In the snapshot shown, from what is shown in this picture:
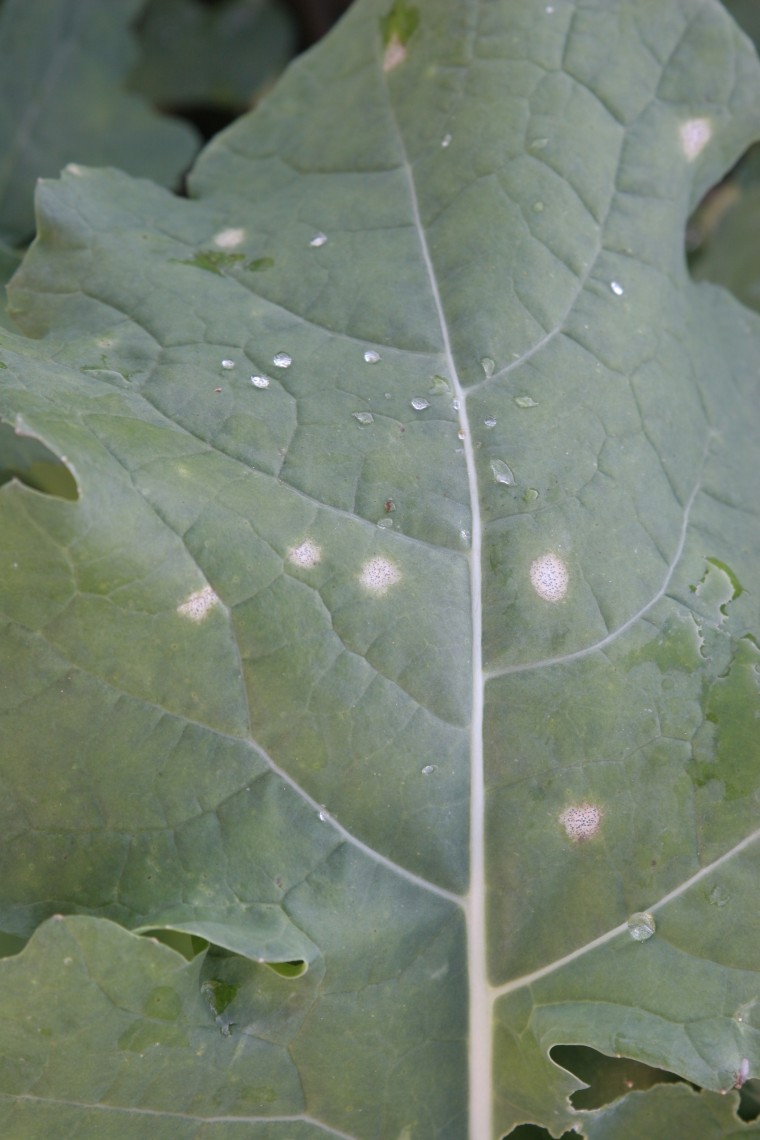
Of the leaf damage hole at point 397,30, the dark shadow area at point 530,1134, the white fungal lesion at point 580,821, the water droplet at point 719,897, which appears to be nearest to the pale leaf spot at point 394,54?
the leaf damage hole at point 397,30

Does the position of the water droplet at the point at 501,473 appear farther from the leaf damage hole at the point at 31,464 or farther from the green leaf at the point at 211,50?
the green leaf at the point at 211,50

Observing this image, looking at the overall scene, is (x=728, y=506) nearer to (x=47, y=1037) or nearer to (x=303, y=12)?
(x=47, y=1037)

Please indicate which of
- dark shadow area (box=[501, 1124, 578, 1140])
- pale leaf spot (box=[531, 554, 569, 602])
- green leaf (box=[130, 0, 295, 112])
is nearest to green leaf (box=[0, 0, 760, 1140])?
pale leaf spot (box=[531, 554, 569, 602])

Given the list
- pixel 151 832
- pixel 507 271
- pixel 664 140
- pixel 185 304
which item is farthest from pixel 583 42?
pixel 151 832

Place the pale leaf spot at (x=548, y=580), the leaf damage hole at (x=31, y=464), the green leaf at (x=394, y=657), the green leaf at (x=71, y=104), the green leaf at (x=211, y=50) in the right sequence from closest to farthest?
1. the green leaf at (x=394, y=657)
2. the pale leaf spot at (x=548, y=580)
3. the leaf damage hole at (x=31, y=464)
4. the green leaf at (x=71, y=104)
5. the green leaf at (x=211, y=50)

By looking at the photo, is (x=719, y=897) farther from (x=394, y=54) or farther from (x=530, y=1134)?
(x=394, y=54)
